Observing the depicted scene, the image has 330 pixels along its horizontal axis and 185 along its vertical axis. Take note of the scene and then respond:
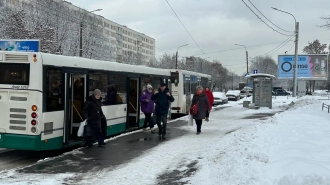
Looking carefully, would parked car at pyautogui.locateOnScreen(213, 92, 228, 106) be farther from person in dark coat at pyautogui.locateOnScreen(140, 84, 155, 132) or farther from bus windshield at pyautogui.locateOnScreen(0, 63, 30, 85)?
bus windshield at pyautogui.locateOnScreen(0, 63, 30, 85)

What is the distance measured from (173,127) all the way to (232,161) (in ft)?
25.0

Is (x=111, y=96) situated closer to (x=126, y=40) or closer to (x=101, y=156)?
(x=101, y=156)

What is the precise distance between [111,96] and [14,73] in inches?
152

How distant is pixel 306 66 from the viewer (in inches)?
1747

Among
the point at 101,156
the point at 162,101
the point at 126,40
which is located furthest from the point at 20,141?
the point at 126,40

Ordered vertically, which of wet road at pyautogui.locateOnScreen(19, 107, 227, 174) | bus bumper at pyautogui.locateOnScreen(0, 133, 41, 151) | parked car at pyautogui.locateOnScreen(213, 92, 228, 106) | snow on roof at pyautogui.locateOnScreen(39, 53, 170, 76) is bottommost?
wet road at pyautogui.locateOnScreen(19, 107, 227, 174)

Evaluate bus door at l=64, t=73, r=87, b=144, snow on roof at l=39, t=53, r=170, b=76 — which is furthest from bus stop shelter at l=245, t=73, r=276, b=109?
bus door at l=64, t=73, r=87, b=144

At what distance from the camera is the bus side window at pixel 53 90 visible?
920 cm

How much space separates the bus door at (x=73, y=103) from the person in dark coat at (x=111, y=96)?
1.32 meters

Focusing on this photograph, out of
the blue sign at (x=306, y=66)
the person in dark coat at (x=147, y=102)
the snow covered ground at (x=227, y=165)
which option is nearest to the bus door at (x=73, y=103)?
the snow covered ground at (x=227, y=165)

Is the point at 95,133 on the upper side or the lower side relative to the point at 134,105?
lower

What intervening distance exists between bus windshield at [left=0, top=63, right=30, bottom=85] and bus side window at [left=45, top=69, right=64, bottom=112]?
51 centimetres

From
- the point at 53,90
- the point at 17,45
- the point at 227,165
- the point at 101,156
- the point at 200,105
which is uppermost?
the point at 17,45

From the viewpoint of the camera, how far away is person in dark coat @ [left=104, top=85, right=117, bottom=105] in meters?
12.2
